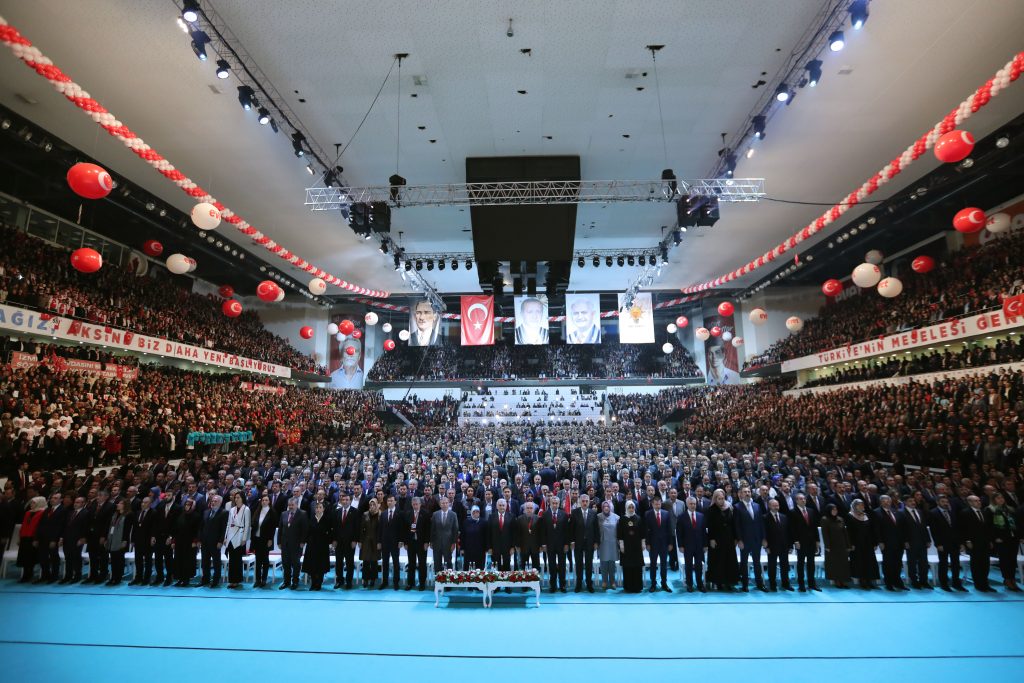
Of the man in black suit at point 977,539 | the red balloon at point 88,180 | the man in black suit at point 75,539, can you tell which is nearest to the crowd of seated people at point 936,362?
the man in black suit at point 977,539

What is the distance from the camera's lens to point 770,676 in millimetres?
4312

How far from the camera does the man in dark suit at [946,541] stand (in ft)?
21.0

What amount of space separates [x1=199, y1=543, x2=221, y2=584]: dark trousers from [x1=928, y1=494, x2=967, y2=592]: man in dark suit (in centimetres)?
914

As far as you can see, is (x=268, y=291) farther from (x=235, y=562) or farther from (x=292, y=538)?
(x=292, y=538)

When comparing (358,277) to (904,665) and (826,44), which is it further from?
(904,665)

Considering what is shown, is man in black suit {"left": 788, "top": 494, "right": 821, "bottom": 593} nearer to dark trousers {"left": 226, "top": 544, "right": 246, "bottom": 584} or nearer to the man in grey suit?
the man in grey suit

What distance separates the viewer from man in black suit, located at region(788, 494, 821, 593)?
645cm

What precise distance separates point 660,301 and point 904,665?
25552mm

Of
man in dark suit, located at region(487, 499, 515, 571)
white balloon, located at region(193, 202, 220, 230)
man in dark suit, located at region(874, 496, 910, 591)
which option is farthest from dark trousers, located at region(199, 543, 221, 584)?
man in dark suit, located at region(874, 496, 910, 591)

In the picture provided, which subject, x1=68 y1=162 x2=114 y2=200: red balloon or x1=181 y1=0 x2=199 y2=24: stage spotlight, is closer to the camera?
x1=68 y1=162 x2=114 y2=200: red balloon

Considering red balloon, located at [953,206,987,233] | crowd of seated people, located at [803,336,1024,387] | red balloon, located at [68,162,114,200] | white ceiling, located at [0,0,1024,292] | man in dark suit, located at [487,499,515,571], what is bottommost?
man in dark suit, located at [487,499,515,571]

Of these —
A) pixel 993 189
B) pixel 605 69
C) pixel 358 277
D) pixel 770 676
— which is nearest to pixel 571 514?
pixel 770 676

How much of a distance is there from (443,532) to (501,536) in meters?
0.75

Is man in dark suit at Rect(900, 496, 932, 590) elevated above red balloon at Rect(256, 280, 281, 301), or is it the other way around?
red balloon at Rect(256, 280, 281, 301)
